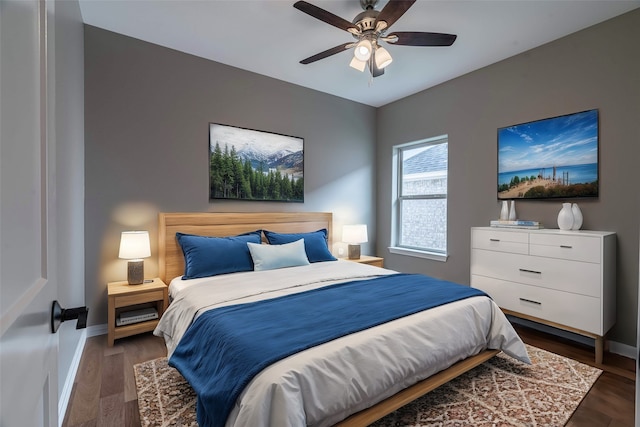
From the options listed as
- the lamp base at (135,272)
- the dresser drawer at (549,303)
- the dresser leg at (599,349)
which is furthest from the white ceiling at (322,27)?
the dresser leg at (599,349)

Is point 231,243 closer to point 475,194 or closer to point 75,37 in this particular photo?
point 75,37

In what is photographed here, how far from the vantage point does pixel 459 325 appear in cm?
193

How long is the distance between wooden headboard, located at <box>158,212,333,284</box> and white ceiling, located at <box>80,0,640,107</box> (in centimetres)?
169

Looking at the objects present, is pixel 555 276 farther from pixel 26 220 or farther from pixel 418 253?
pixel 26 220

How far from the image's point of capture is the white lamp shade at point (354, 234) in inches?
159

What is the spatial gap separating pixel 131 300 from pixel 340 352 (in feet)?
6.78

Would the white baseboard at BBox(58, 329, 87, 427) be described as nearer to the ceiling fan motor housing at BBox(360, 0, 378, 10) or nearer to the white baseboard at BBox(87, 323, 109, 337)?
the white baseboard at BBox(87, 323, 109, 337)

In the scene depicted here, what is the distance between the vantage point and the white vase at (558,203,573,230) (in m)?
2.65

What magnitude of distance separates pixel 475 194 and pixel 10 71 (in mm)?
3807

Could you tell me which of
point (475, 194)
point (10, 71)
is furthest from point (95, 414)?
point (475, 194)

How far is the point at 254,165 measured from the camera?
364 cm

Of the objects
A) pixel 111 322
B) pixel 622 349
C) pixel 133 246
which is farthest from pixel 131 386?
pixel 622 349

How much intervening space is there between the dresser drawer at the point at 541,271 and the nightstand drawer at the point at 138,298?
3.04m

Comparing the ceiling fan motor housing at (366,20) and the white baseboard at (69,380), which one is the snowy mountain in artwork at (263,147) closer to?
the ceiling fan motor housing at (366,20)
